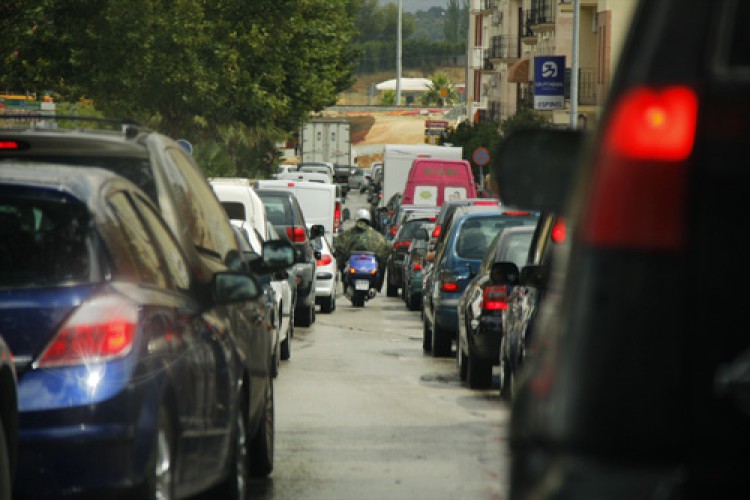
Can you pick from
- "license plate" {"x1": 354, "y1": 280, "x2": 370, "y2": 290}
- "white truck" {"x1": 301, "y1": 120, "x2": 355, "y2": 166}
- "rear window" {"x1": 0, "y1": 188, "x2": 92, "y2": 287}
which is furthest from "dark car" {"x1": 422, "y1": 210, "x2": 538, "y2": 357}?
"white truck" {"x1": 301, "y1": 120, "x2": 355, "y2": 166}

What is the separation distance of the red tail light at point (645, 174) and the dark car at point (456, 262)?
16.4m

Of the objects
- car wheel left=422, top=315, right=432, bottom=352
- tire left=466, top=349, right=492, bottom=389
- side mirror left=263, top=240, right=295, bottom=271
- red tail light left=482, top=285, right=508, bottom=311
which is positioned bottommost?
→ car wheel left=422, top=315, right=432, bottom=352

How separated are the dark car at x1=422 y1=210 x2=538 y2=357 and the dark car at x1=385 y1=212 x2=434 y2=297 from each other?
1330cm

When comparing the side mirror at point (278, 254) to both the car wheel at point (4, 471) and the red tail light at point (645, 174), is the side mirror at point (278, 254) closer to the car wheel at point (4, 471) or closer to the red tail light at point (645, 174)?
the car wheel at point (4, 471)

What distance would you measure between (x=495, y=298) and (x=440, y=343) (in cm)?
429

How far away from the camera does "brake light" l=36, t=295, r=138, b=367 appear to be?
6.12 meters

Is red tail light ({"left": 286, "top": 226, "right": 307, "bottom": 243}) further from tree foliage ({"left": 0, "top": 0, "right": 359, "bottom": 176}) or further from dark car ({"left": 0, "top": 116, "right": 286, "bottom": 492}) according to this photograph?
dark car ({"left": 0, "top": 116, "right": 286, "bottom": 492})

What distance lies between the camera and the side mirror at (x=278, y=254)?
9.77m

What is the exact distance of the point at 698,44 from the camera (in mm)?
2678

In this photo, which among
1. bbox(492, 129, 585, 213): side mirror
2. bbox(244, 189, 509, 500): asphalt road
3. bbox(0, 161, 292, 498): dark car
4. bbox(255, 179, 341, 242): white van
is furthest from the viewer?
bbox(255, 179, 341, 242): white van

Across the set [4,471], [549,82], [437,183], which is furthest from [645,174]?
[549,82]

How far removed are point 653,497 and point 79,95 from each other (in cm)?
4152

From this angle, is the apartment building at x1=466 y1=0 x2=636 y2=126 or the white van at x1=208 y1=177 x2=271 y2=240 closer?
the white van at x1=208 y1=177 x2=271 y2=240

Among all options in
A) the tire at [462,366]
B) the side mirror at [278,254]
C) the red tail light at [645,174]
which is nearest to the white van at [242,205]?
the tire at [462,366]
